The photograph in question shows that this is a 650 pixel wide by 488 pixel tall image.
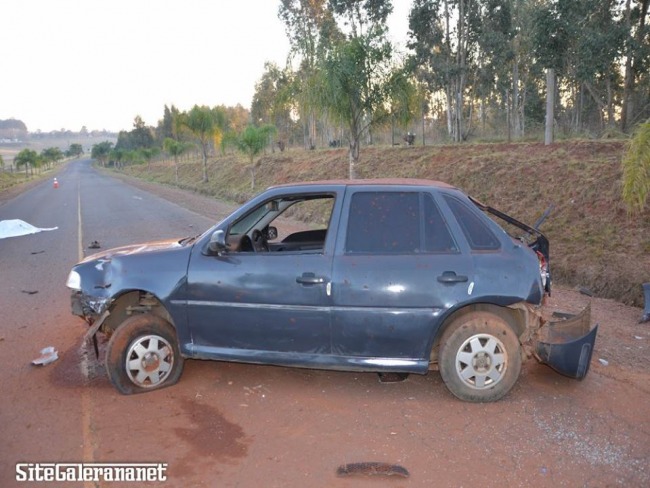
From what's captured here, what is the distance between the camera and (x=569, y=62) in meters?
21.0

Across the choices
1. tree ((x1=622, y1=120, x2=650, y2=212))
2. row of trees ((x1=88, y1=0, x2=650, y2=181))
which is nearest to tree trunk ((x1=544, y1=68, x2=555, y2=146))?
row of trees ((x1=88, y1=0, x2=650, y2=181))

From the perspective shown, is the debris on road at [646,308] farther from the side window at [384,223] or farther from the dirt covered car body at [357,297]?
the side window at [384,223]

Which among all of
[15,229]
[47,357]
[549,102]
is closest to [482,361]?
[47,357]

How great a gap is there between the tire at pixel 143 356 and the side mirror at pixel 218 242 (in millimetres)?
835

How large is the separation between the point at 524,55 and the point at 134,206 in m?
27.6

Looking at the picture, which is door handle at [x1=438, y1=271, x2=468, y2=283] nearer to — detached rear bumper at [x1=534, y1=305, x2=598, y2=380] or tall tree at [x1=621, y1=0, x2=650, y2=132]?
detached rear bumper at [x1=534, y1=305, x2=598, y2=380]

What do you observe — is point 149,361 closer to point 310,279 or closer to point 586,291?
point 310,279

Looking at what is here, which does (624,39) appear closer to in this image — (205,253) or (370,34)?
(370,34)

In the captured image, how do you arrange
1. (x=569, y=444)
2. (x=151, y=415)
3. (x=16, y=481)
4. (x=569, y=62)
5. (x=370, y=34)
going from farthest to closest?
1. (x=569, y=62)
2. (x=370, y=34)
3. (x=151, y=415)
4. (x=569, y=444)
5. (x=16, y=481)

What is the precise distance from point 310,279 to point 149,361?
1.62 meters

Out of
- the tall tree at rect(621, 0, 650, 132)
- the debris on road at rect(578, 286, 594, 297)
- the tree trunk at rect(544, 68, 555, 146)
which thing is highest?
the tall tree at rect(621, 0, 650, 132)

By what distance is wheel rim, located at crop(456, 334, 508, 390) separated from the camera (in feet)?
13.5

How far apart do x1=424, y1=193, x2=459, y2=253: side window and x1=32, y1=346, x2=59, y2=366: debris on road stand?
12.8 feet

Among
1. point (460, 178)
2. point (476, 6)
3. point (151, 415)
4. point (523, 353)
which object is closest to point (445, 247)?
point (523, 353)
